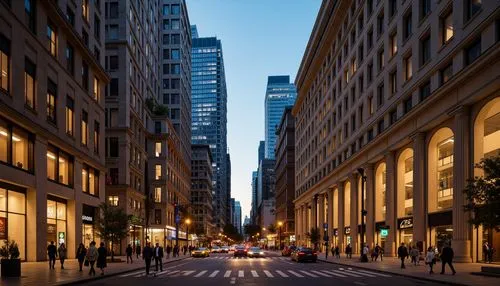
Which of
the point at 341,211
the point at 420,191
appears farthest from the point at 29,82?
the point at 341,211

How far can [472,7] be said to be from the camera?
3584cm

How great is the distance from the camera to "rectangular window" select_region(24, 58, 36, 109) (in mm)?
36541

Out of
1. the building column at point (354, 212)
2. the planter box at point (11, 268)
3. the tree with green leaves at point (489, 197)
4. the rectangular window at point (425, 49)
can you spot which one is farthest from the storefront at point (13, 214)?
the building column at point (354, 212)

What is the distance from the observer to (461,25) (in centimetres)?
3656

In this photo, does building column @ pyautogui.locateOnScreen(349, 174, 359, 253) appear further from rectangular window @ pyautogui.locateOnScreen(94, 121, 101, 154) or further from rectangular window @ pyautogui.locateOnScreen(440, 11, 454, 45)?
rectangular window @ pyautogui.locateOnScreen(94, 121, 101, 154)

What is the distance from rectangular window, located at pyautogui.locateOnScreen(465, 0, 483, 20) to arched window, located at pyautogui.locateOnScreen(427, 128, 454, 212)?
33.1 ft

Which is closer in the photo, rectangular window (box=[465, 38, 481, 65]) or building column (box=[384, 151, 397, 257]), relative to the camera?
rectangular window (box=[465, 38, 481, 65])

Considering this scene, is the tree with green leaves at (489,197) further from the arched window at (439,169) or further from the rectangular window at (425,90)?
the rectangular window at (425,90)

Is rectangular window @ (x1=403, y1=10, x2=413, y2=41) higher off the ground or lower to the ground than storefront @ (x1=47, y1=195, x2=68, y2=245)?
higher

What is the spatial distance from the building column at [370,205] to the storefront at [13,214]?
37.3 metres

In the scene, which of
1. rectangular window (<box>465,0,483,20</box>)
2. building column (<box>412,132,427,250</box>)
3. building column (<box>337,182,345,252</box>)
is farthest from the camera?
building column (<box>337,182,345,252</box>)

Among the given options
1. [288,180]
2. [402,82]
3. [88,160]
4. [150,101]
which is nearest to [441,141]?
[402,82]

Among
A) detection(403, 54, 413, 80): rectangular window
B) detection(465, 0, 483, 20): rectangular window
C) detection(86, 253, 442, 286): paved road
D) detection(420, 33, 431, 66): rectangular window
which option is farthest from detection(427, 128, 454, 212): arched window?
detection(86, 253, 442, 286): paved road

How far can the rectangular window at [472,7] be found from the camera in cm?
3487
